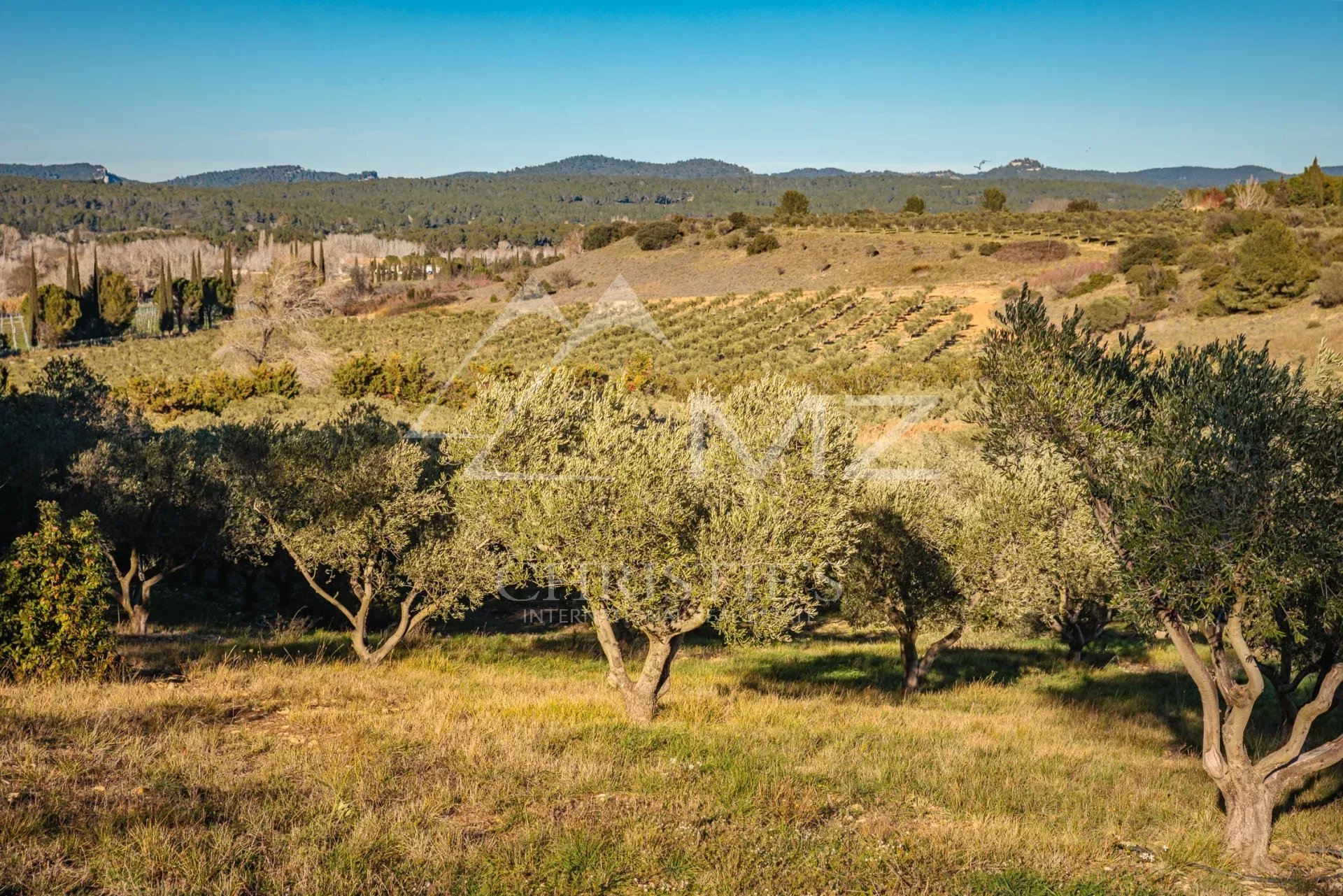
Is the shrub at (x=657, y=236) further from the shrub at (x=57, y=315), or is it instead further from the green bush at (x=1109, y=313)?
the shrub at (x=57, y=315)

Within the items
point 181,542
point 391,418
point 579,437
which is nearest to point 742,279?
point 391,418

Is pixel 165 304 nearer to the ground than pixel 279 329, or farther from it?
farther from it

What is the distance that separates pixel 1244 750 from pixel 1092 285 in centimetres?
7326

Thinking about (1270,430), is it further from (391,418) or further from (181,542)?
(391,418)

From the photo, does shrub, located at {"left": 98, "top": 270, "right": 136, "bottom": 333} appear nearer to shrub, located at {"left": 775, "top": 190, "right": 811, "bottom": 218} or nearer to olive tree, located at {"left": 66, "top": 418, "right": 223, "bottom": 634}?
shrub, located at {"left": 775, "top": 190, "right": 811, "bottom": 218}

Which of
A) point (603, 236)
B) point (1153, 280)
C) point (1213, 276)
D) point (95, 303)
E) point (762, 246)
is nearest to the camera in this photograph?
point (1213, 276)

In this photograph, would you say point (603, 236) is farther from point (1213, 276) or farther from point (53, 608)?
point (53, 608)

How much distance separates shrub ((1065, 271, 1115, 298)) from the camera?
75.5m

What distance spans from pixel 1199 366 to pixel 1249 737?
9774 millimetres

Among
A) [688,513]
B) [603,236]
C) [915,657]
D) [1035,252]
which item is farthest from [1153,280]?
[603,236]

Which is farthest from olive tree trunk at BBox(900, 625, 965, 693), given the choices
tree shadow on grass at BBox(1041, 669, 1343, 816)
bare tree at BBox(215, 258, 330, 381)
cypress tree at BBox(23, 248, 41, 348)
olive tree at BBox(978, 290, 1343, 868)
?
cypress tree at BBox(23, 248, 41, 348)

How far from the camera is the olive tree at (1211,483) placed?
32.7 ft

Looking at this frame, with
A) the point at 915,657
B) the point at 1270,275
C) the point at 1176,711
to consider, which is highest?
the point at 1270,275

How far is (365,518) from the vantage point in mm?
20641
